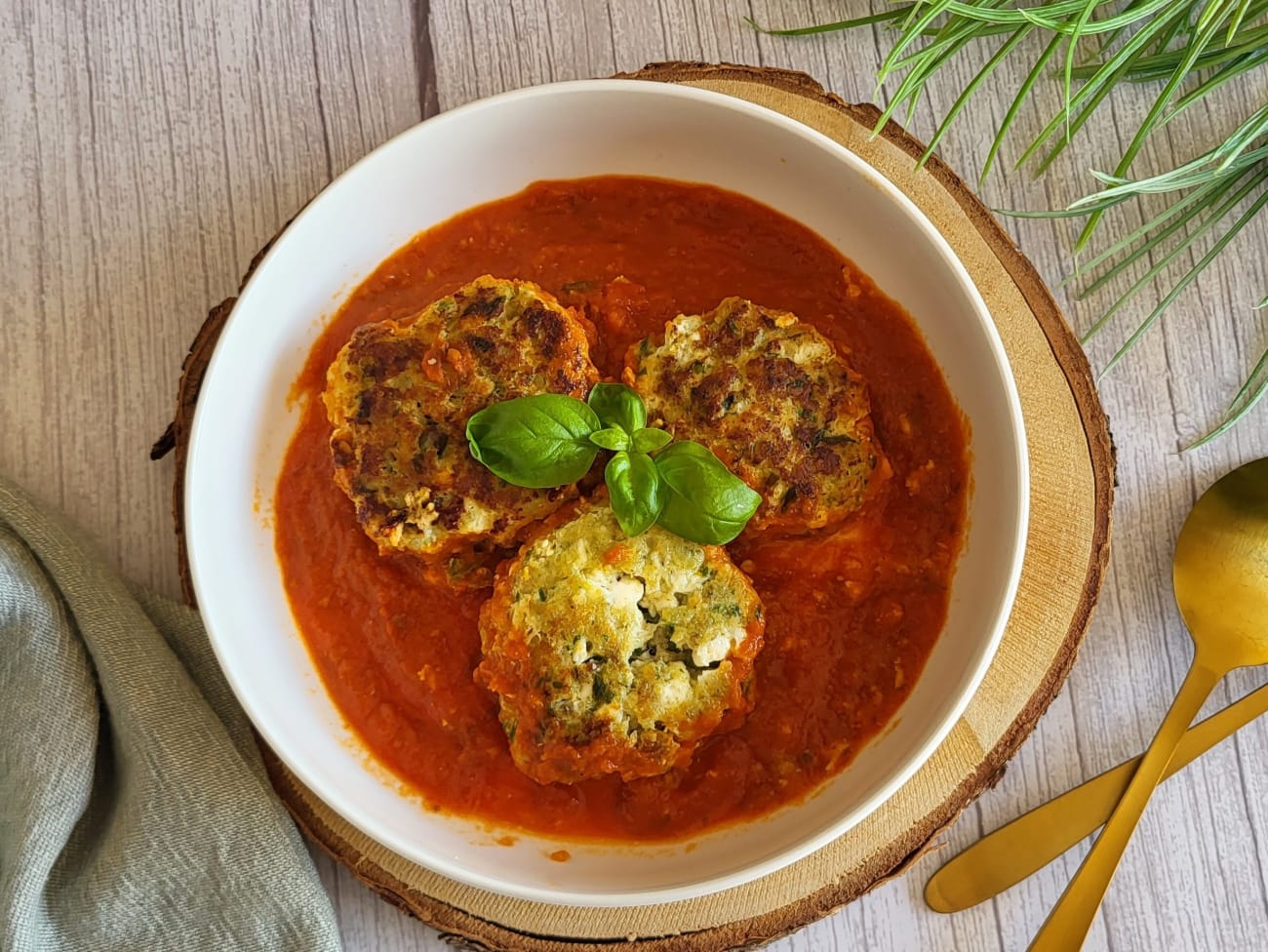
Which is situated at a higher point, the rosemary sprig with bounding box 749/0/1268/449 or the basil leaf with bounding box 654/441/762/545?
the rosemary sprig with bounding box 749/0/1268/449

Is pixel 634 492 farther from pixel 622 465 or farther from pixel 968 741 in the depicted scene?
pixel 968 741

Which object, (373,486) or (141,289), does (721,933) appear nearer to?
(373,486)

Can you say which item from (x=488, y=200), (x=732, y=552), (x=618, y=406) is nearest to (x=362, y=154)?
(x=488, y=200)

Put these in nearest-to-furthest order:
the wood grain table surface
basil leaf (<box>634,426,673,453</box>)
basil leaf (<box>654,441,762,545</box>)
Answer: basil leaf (<box>654,441,762,545</box>) → basil leaf (<box>634,426,673,453</box>) → the wood grain table surface

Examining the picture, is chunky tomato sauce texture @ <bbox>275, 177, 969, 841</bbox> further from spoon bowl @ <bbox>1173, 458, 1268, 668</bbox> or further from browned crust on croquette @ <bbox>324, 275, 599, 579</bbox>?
spoon bowl @ <bbox>1173, 458, 1268, 668</bbox>

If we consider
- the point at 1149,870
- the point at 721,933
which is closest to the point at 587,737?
the point at 721,933

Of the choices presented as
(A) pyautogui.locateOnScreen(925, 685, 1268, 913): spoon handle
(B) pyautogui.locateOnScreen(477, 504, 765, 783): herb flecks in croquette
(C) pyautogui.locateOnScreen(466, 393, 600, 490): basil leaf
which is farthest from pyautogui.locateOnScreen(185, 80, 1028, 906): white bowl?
(C) pyautogui.locateOnScreen(466, 393, 600, 490): basil leaf
